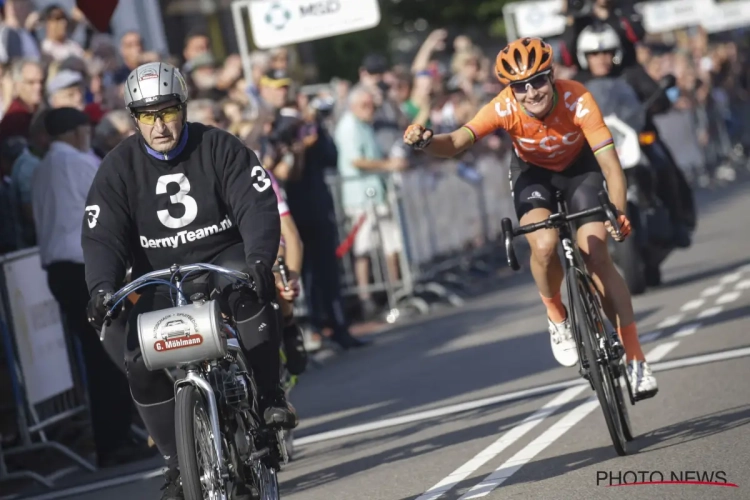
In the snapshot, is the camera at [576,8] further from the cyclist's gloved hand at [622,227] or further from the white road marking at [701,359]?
the cyclist's gloved hand at [622,227]

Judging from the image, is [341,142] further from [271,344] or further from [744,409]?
[271,344]

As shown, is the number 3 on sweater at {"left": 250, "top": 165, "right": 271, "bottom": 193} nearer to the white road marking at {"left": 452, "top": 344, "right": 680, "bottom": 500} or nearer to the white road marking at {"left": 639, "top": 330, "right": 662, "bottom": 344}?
the white road marking at {"left": 452, "top": 344, "right": 680, "bottom": 500}

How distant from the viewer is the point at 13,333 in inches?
450

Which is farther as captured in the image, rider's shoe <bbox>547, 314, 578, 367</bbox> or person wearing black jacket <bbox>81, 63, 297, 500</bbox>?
rider's shoe <bbox>547, 314, 578, 367</bbox>

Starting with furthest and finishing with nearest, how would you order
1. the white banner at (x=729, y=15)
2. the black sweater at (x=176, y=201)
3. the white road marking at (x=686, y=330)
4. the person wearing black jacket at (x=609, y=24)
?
1. the white banner at (x=729, y=15)
2. the person wearing black jacket at (x=609, y=24)
3. the white road marking at (x=686, y=330)
4. the black sweater at (x=176, y=201)

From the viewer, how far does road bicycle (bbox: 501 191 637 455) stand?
8289 mm

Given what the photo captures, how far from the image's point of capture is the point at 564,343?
9.30 meters

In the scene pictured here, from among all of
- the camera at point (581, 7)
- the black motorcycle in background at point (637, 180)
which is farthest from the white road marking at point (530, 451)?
the camera at point (581, 7)

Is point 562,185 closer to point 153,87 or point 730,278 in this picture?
point 153,87

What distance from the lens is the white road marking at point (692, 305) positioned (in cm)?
1419

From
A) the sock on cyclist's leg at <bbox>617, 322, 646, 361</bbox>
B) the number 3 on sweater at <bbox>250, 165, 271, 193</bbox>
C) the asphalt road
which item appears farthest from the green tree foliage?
the number 3 on sweater at <bbox>250, 165, 271, 193</bbox>

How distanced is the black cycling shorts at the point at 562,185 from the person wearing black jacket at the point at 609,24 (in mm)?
6227

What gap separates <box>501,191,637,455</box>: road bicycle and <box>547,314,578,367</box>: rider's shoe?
0.37 meters

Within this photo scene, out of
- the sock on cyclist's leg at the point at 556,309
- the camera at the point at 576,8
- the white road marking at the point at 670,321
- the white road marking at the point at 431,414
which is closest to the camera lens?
the sock on cyclist's leg at the point at 556,309
